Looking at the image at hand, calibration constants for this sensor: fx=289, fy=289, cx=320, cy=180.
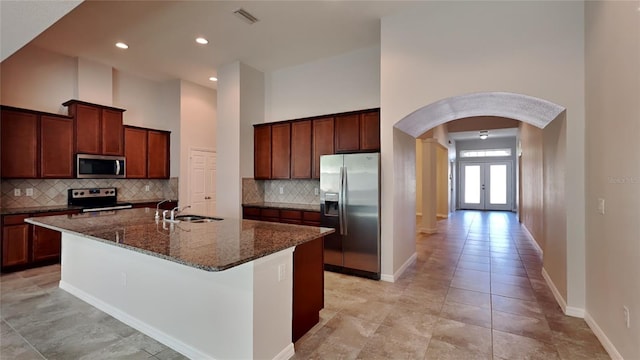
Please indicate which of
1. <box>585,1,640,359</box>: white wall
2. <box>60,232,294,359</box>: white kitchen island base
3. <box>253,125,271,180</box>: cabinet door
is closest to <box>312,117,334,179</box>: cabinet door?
<box>253,125,271,180</box>: cabinet door

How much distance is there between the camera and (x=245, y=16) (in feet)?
12.5

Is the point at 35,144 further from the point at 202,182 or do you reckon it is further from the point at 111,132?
the point at 202,182

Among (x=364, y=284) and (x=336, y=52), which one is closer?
(x=364, y=284)

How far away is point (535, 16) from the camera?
3010mm

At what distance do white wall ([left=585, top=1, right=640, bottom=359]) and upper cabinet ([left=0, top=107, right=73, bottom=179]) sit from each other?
684 centimetres

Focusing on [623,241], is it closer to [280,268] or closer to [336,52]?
[280,268]

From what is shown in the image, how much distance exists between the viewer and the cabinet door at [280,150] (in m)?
→ 5.18

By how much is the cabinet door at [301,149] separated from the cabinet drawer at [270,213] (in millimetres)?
687

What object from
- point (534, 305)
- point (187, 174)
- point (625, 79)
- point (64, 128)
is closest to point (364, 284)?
point (534, 305)

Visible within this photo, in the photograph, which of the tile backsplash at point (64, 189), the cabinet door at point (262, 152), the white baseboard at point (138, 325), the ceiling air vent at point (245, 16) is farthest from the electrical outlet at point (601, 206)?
the tile backsplash at point (64, 189)

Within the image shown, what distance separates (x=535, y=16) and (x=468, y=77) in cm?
81

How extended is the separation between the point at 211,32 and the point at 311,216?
10.2 feet

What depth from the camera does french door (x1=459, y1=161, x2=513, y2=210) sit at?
475 inches

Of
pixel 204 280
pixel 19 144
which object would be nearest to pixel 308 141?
pixel 204 280
